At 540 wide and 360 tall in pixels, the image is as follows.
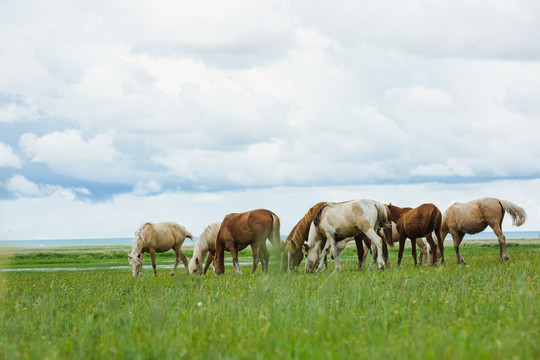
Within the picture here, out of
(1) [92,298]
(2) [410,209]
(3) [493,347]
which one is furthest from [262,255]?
(3) [493,347]

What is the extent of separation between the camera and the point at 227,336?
5.42m

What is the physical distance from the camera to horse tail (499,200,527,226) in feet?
57.2

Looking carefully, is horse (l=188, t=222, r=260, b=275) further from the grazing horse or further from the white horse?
the grazing horse

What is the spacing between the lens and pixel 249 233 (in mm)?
17016

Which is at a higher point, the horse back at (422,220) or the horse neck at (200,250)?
the horse back at (422,220)

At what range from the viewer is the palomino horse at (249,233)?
16641mm

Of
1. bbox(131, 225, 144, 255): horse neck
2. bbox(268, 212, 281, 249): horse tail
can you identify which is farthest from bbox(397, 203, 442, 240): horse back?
bbox(131, 225, 144, 255): horse neck

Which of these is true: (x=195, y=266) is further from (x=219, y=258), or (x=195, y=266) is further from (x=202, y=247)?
(x=219, y=258)

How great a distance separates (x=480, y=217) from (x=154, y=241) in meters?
13.2

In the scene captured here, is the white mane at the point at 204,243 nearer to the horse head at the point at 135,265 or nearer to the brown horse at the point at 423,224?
the horse head at the point at 135,265

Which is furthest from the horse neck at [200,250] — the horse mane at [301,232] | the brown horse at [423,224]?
the brown horse at [423,224]

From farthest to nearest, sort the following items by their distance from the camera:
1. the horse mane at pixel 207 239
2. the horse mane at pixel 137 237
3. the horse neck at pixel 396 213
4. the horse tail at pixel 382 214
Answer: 1. the horse mane at pixel 137 237
2. the horse mane at pixel 207 239
3. the horse neck at pixel 396 213
4. the horse tail at pixel 382 214

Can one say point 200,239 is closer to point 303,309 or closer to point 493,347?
point 303,309

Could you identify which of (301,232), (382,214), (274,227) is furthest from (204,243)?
(382,214)
